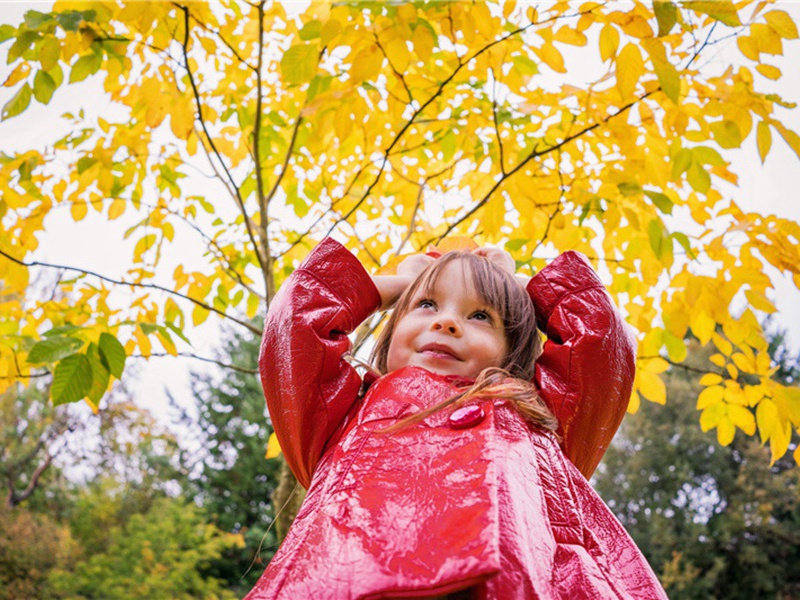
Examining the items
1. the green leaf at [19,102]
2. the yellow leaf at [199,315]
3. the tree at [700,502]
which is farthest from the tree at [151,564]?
the green leaf at [19,102]

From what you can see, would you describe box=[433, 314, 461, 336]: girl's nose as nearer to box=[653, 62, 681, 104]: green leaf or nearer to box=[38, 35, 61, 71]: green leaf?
box=[653, 62, 681, 104]: green leaf

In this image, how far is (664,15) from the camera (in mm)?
1152

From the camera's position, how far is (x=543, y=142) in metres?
1.90

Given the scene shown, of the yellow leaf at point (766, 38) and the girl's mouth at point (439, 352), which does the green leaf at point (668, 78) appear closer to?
the yellow leaf at point (766, 38)

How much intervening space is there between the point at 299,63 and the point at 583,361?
88cm

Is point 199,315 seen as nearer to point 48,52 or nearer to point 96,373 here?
point 96,373

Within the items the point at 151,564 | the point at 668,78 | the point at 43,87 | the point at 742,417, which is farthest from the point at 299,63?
the point at 151,564

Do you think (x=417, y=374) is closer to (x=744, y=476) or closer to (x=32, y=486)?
(x=32, y=486)

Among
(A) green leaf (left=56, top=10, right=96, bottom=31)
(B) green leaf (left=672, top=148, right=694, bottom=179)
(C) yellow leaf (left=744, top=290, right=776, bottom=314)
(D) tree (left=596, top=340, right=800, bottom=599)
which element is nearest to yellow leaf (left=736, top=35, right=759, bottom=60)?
(B) green leaf (left=672, top=148, right=694, bottom=179)

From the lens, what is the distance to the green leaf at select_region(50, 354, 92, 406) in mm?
1353

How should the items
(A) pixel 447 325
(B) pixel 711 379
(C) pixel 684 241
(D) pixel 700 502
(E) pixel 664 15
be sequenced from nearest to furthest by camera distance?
1. (E) pixel 664 15
2. (A) pixel 447 325
3. (C) pixel 684 241
4. (B) pixel 711 379
5. (D) pixel 700 502

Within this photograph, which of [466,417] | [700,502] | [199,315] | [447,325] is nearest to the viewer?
[466,417]

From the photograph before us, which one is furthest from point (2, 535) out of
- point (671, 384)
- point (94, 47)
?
point (671, 384)

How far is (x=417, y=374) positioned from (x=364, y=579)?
0.40 m
